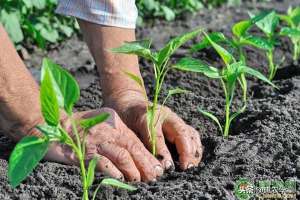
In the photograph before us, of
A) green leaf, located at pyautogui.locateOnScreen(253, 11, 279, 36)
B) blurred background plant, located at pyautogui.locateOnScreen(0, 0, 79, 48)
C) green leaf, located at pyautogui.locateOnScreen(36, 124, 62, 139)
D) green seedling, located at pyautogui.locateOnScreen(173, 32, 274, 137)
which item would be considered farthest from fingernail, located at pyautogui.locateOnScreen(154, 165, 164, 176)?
blurred background plant, located at pyautogui.locateOnScreen(0, 0, 79, 48)

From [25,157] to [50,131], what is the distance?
107mm

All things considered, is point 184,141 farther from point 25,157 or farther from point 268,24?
point 268,24

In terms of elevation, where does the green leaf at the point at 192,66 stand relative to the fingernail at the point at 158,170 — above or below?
above

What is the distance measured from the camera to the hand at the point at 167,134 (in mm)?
2070

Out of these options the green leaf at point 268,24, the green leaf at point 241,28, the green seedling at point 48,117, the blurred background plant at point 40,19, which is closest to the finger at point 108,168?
the green seedling at point 48,117

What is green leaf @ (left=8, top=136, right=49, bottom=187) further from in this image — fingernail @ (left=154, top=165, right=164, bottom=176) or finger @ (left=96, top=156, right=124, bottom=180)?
fingernail @ (left=154, top=165, right=164, bottom=176)

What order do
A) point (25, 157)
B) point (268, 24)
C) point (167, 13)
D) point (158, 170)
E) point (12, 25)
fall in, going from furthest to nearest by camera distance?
point (167, 13) < point (12, 25) < point (268, 24) < point (158, 170) < point (25, 157)

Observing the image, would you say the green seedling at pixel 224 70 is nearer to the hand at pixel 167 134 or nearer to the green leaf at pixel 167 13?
the hand at pixel 167 134

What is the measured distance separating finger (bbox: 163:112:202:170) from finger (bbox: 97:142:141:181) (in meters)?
0.19

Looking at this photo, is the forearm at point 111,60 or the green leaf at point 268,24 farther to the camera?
the green leaf at point 268,24

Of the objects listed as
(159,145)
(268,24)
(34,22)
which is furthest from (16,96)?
(34,22)

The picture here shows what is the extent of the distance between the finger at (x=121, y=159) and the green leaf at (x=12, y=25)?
68.8 inches

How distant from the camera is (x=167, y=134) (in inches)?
85.4

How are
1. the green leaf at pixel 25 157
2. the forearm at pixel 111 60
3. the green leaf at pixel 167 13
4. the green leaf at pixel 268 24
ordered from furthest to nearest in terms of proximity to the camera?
the green leaf at pixel 167 13 < the green leaf at pixel 268 24 < the forearm at pixel 111 60 < the green leaf at pixel 25 157
